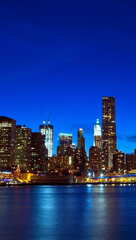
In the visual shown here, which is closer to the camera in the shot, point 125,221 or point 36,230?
point 36,230

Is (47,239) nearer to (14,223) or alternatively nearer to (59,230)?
(59,230)

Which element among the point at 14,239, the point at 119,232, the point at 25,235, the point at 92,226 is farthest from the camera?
the point at 92,226

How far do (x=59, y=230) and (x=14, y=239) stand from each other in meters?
6.69

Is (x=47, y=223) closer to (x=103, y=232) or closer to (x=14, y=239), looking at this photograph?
(x=103, y=232)

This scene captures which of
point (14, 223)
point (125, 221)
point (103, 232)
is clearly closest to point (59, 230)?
point (103, 232)

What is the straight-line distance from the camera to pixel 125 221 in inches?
1636

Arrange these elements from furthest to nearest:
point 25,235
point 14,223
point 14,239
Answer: point 14,223, point 25,235, point 14,239

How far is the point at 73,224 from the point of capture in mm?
39344

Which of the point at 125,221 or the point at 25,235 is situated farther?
the point at 125,221

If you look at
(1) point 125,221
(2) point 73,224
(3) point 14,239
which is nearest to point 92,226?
(2) point 73,224

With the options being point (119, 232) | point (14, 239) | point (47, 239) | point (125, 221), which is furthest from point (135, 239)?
point (125, 221)

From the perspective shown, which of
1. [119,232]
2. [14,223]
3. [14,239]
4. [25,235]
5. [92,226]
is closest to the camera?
[14,239]

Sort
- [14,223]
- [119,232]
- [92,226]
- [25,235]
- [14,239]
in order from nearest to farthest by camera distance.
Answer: [14,239] < [25,235] < [119,232] < [92,226] < [14,223]

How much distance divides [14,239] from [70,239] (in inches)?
155
